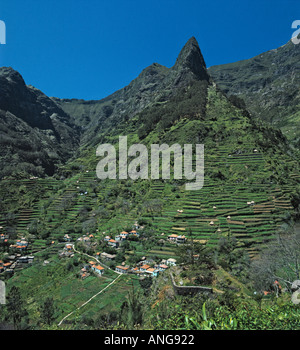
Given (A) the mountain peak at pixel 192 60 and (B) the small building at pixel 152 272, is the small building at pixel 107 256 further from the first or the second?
(A) the mountain peak at pixel 192 60

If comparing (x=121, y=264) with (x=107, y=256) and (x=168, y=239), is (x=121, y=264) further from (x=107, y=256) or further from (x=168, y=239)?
(x=168, y=239)

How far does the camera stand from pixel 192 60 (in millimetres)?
132250

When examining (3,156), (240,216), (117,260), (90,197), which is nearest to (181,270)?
(117,260)

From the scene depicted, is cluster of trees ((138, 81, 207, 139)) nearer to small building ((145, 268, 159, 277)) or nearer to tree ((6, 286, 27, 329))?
small building ((145, 268, 159, 277))

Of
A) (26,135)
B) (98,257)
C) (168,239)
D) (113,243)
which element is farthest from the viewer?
(26,135)

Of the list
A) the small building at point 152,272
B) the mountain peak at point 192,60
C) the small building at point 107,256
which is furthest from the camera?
the mountain peak at point 192,60

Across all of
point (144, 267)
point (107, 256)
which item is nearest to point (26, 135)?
point (107, 256)

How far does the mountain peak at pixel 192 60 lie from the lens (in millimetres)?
128875

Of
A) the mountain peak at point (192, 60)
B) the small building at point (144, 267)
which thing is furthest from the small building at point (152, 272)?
the mountain peak at point (192, 60)

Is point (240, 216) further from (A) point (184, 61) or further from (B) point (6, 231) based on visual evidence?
(A) point (184, 61)

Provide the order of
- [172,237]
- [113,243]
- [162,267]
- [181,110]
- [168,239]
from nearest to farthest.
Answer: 1. [162,267]
2. [172,237]
3. [168,239]
4. [113,243]
5. [181,110]

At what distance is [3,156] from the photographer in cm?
9919

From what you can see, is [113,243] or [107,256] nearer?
[107,256]

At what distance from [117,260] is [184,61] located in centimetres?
12937
